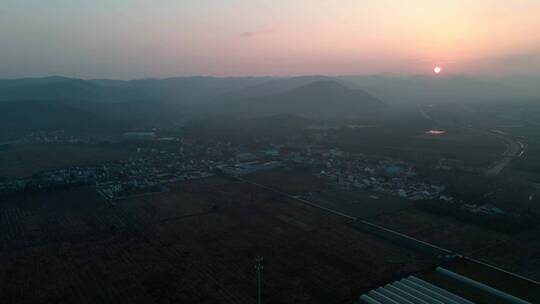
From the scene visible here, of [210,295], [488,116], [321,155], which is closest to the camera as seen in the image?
[210,295]

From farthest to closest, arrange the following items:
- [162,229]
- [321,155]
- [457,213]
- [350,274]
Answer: [321,155], [457,213], [162,229], [350,274]

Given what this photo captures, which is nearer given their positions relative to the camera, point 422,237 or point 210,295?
point 210,295

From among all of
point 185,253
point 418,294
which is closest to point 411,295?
point 418,294

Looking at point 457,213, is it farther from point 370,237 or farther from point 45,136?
point 45,136

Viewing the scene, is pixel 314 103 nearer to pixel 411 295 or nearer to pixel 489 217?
pixel 489 217

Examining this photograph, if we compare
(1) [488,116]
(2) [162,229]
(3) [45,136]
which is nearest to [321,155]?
(2) [162,229]
